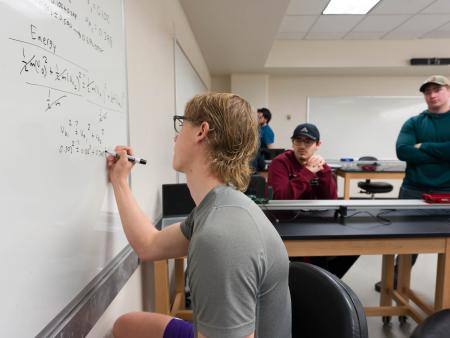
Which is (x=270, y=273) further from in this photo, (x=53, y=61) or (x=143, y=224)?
(x=53, y=61)

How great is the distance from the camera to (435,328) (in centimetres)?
64

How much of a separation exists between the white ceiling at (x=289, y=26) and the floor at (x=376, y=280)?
2.50m

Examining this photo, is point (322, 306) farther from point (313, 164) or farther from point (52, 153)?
point (313, 164)

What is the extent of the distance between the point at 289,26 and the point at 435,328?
439 cm

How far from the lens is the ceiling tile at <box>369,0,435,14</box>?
3406 mm

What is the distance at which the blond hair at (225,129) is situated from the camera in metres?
0.73

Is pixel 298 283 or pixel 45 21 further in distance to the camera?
pixel 298 283

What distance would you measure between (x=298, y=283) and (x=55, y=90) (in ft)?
2.55

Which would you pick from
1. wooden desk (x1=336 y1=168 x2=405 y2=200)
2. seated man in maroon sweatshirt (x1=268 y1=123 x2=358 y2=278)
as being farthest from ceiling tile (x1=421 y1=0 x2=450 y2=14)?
seated man in maroon sweatshirt (x1=268 y1=123 x2=358 y2=278)

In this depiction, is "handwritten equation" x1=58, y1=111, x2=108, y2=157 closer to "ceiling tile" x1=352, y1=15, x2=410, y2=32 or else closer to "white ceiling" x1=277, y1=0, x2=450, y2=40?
"white ceiling" x1=277, y1=0, x2=450, y2=40

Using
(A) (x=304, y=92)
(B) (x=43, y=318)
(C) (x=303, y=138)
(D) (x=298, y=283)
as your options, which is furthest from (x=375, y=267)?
(A) (x=304, y=92)

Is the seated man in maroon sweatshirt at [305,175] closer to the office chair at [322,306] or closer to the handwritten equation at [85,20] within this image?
the office chair at [322,306]

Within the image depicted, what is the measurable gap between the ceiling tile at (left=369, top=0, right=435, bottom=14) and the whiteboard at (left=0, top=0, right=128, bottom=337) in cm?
373

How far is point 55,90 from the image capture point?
0.63 m
